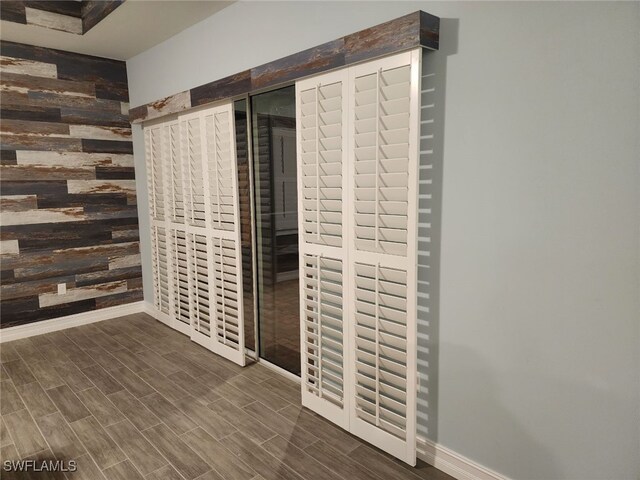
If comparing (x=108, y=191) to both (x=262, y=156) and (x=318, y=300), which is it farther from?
(x=318, y=300)

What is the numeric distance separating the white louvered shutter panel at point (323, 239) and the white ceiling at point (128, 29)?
3.79ft

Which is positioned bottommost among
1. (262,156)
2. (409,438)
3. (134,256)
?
(409,438)

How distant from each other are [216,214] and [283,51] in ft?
3.97

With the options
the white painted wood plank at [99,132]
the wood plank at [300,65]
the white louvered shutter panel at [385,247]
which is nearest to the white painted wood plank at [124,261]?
Result: the white painted wood plank at [99,132]

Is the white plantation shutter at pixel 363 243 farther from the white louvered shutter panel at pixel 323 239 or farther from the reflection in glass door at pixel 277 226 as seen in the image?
the reflection in glass door at pixel 277 226

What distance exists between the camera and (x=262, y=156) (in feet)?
9.33

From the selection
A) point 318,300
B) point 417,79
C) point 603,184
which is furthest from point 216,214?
point 603,184

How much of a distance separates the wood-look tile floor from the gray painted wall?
21.9 inches

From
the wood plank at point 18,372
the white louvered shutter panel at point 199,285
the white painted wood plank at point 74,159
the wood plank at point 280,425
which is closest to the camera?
the wood plank at point 280,425

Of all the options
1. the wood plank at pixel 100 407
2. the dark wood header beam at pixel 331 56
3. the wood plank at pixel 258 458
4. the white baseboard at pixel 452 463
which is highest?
the dark wood header beam at pixel 331 56

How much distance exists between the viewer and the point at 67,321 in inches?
149

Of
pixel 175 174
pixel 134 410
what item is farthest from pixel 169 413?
pixel 175 174

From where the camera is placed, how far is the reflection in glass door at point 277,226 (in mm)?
2670

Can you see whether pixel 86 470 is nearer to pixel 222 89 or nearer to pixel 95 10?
pixel 222 89
